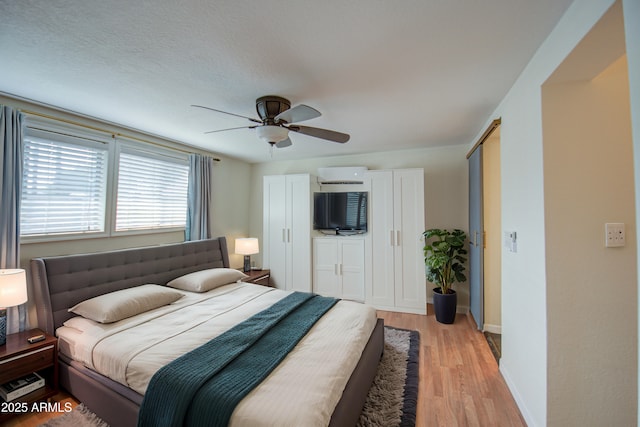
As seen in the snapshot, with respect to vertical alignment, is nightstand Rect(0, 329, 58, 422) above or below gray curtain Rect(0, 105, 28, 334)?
below

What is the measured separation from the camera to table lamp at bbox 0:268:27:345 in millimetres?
1824

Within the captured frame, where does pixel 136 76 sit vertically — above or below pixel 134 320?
above

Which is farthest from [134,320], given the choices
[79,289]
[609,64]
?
[609,64]

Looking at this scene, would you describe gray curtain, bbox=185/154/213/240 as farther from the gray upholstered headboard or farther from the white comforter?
the white comforter

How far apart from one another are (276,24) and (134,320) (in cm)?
244

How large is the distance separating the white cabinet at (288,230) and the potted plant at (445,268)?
1833 millimetres

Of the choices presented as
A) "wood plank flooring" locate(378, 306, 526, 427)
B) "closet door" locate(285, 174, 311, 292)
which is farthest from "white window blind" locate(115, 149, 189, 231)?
"wood plank flooring" locate(378, 306, 526, 427)

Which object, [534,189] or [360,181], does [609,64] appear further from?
[360,181]

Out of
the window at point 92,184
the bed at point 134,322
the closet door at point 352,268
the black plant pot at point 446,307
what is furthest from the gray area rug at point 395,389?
the window at point 92,184

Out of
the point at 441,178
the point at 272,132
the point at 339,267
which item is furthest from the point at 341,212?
the point at 272,132

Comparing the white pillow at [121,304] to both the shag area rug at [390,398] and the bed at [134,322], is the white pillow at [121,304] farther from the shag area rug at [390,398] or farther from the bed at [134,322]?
the shag area rug at [390,398]

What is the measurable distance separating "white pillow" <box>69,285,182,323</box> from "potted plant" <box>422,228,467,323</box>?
10.3 feet

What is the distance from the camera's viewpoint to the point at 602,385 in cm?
143

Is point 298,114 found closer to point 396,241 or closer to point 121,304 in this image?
point 121,304
